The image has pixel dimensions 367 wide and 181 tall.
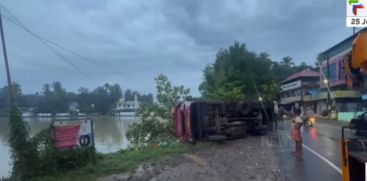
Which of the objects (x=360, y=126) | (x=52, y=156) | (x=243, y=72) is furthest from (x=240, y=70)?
(x=360, y=126)

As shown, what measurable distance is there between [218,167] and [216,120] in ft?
23.9

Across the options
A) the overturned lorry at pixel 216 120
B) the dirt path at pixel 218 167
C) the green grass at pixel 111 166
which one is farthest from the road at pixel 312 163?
the green grass at pixel 111 166

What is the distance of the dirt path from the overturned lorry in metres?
2.05

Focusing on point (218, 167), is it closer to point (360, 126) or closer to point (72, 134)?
point (72, 134)

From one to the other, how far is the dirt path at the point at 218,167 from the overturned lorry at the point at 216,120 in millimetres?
2049

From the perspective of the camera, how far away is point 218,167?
42.1 feet

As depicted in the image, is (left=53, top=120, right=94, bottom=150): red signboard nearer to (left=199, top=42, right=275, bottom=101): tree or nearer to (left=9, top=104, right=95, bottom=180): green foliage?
(left=9, top=104, right=95, bottom=180): green foliage

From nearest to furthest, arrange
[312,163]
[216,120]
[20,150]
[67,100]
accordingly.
Answer: [20,150] < [312,163] < [216,120] < [67,100]

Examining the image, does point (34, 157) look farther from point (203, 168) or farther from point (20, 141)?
point (203, 168)

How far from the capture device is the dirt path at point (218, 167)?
36.4ft

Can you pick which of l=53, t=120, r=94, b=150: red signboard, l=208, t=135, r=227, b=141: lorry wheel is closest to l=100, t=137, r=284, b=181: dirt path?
l=208, t=135, r=227, b=141: lorry wheel

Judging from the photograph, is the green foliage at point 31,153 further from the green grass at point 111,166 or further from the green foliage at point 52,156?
the green grass at point 111,166

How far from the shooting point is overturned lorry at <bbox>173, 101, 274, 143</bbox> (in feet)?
63.5

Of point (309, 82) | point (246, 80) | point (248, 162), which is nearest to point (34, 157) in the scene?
point (248, 162)
